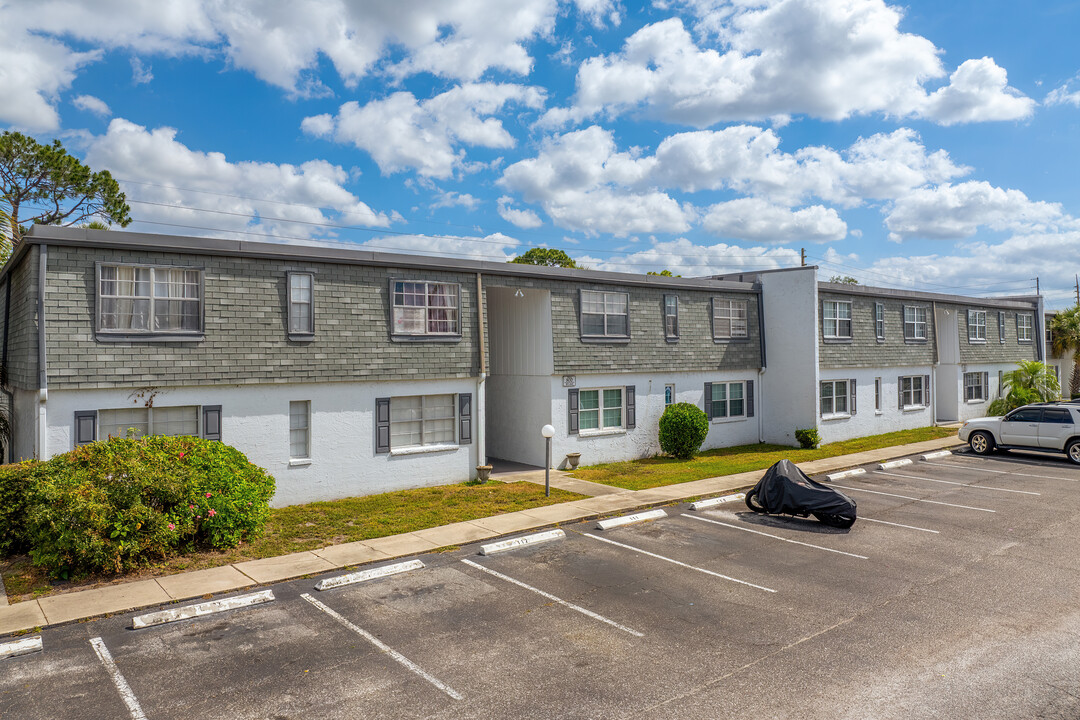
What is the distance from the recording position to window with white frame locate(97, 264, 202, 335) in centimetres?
1392

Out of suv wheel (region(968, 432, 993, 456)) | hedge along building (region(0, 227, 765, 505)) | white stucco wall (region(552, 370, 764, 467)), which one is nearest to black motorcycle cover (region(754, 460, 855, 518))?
white stucco wall (region(552, 370, 764, 467))

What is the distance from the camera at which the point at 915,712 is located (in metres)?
6.60

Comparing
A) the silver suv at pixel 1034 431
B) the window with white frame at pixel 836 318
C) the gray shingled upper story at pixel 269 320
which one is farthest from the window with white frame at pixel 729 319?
the silver suv at pixel 1034 431

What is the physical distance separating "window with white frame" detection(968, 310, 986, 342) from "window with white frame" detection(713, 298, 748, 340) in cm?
1605

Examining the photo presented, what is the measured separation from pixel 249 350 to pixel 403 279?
13.9 ft

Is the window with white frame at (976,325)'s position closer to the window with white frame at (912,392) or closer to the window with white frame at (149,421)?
the window with white frame at (912,392)

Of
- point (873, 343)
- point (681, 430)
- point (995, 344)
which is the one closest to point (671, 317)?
point (681, 430)

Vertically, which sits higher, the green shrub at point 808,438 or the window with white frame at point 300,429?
the window with white frame at point 300,429

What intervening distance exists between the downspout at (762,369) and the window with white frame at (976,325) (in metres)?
14.9

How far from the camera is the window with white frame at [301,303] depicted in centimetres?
1590

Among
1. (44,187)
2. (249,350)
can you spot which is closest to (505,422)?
(249,350)

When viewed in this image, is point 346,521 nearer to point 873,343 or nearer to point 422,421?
point 422,421

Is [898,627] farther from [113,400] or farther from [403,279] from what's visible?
[113,400]

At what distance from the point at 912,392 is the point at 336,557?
28.8 m
